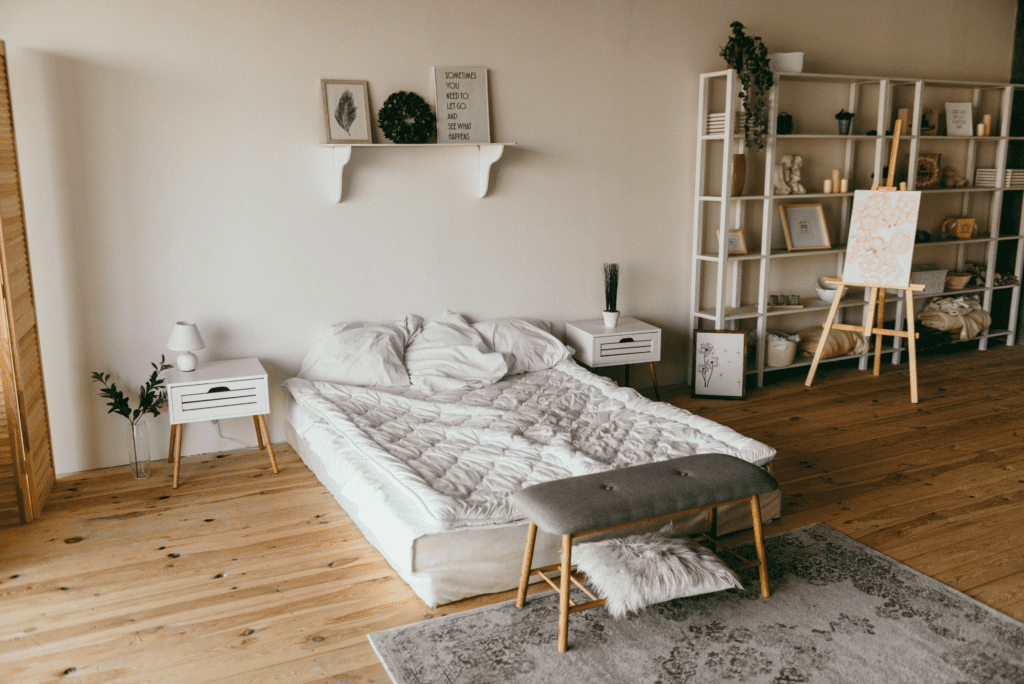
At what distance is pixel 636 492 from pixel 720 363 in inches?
103

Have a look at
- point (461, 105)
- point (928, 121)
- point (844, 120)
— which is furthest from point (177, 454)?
point (928, 121)

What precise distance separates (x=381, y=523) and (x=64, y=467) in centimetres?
189

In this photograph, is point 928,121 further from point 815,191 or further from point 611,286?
point 611,286

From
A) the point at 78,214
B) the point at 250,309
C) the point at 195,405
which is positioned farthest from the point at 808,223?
the point at 78,214

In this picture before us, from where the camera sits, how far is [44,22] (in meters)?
3.40

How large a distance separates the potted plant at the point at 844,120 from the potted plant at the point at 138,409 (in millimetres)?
4304

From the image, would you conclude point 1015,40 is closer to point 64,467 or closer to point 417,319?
point 417,319

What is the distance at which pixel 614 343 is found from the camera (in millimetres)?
4504

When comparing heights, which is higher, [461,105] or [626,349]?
[461,105]

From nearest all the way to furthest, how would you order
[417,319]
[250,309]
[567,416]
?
[567,416], [250,309], [417,319]

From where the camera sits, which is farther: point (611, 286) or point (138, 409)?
point (611, 286)

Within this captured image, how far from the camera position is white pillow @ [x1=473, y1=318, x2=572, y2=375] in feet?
14.1

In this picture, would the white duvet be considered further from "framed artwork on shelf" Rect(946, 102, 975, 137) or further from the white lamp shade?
"framed artwork on shelf" Rect(946, 102, 975, 137)

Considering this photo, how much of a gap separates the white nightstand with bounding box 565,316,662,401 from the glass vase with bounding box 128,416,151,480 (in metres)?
2.27
